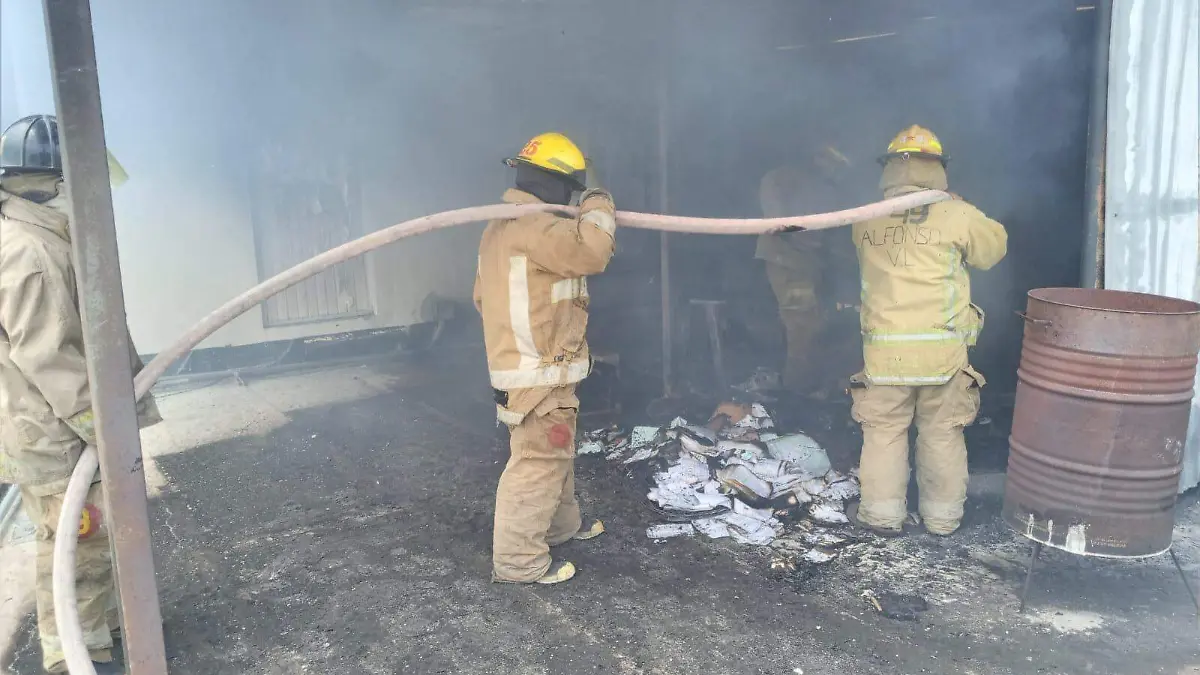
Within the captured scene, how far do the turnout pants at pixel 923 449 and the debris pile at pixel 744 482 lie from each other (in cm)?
25

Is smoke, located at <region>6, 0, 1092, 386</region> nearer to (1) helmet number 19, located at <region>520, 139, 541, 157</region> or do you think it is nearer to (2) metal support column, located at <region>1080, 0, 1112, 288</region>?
(2) metal support column, located at <region>1080, 0, 1112, 288</region>

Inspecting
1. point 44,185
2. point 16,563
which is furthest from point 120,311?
point 16,563

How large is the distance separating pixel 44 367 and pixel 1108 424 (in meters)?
3.70

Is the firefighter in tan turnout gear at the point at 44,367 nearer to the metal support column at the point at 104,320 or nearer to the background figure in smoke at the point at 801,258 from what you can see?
the metal support column at the point at 104,320

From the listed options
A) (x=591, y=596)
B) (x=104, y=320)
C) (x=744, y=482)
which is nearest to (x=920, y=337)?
(x=744, y=482)

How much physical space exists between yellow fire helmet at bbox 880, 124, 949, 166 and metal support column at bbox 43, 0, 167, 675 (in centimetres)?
308

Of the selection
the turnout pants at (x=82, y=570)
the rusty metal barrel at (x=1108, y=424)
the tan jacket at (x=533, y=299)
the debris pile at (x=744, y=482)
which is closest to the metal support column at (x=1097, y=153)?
the rusty metal barrel at (x=1108, y=424)

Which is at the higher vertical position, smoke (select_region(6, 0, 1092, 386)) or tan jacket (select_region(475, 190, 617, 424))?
smoke (select_region(6, 0, 1092, 386))

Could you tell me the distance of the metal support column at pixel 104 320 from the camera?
76.7 inches

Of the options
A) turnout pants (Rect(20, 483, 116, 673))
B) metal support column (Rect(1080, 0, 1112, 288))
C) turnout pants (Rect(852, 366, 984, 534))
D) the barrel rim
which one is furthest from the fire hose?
metal support column (Rect(1080, 0, 1112, 288))

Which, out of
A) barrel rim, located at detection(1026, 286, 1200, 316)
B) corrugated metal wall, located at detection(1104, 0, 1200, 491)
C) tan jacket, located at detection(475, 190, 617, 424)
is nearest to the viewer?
barrel rim, located at detection(1026, 286, 1200, 316)

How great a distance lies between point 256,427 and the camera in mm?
5648

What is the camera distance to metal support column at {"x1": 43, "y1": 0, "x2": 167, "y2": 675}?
1947mm

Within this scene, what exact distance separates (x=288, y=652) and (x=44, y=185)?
1.89 m
